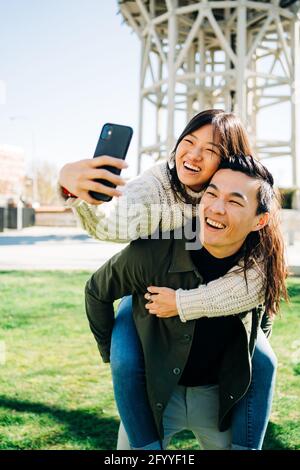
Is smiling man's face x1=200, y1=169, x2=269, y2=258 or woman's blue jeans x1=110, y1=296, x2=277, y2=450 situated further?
woman's blue jeans x1=110, y1=296, x2=277, y2=450

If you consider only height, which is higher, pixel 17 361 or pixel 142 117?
pixel 142 117

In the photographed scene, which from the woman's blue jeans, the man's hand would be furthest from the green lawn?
the man's hand

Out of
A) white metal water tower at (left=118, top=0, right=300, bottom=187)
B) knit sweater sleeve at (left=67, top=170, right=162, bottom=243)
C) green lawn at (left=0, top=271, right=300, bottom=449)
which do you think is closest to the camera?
knit sweater sleeve at (left=67, top=170, right=162, bottom=243)

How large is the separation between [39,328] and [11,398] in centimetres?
149

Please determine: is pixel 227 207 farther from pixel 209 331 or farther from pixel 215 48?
pixel 215 48

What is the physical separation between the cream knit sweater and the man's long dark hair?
34 millimetres

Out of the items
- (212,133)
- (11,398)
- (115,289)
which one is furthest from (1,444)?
(212,133)

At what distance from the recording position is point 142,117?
1875cm

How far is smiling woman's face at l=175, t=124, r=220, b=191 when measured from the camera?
1.58 metres

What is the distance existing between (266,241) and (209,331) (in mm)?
342

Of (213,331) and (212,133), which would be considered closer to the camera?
(212,133)

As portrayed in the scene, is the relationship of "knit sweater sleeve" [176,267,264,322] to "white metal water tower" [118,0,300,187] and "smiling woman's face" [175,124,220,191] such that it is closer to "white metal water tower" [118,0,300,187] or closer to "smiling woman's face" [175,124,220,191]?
"smiling woman's face" [175,124,220,191]

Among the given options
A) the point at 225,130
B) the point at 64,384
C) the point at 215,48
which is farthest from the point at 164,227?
the point at 215,48
